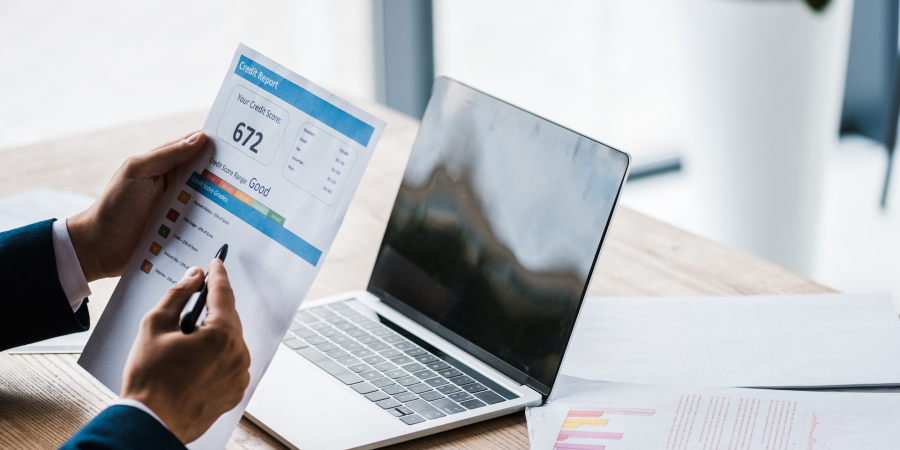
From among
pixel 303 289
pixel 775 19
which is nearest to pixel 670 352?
pixel 303 289

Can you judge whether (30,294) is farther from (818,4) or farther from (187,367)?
(818,4)

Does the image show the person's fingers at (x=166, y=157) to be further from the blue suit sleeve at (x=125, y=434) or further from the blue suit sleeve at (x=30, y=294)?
the blue suit sleeve at (x=125, y=434)

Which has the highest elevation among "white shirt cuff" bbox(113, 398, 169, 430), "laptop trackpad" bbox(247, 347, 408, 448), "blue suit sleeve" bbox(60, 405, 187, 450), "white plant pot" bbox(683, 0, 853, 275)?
"white plant pot" bbox(683, 0, 853, 275)

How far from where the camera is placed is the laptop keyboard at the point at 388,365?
2.30ft

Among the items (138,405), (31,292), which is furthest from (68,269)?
(138,405)

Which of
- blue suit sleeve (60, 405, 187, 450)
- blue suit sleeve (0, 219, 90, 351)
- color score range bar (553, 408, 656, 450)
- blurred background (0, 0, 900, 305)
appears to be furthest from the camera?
blurred background (0, 0, 900, 305)

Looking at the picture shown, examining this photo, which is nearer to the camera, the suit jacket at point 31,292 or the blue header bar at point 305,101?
the blue header bar at point 305,101

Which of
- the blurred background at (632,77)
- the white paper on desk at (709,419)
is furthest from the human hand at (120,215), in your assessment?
the blurred background at (632,77)

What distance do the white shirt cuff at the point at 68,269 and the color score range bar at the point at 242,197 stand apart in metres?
0.17

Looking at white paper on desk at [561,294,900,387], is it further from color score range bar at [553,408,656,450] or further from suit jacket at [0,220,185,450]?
suit jacket at [0,220,185,450]

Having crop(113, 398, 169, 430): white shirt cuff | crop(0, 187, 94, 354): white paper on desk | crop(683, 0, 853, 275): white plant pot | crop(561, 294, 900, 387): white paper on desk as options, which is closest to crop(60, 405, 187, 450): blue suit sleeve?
crop(113, 398, 169, 430): white shirt cuff

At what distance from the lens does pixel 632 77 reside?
3090 millimetres

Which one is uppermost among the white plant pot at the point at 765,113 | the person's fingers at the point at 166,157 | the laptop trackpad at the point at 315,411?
the white plant pot at the point at 765,113

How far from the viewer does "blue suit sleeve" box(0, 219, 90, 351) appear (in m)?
0.75
